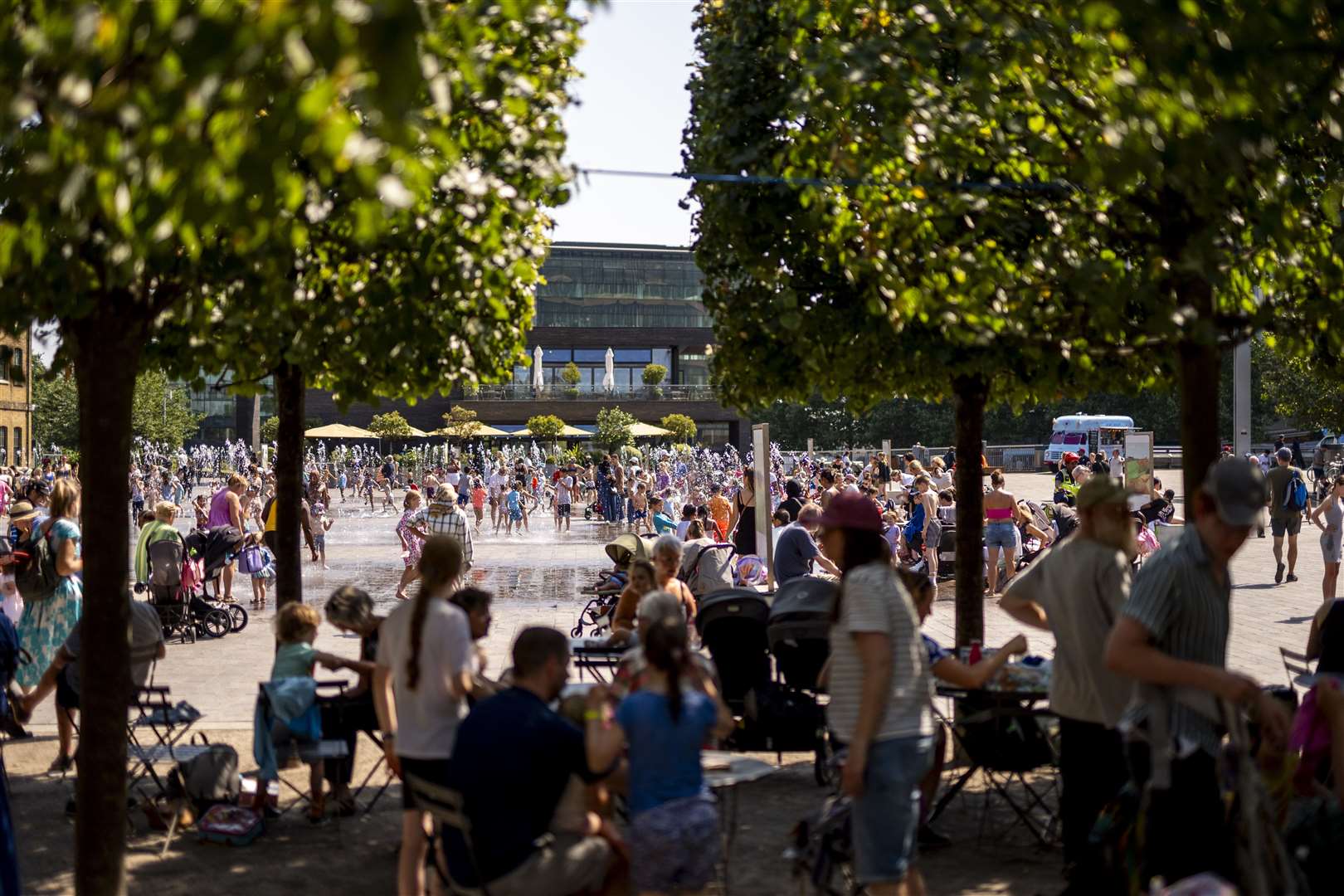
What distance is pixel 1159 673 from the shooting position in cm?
420

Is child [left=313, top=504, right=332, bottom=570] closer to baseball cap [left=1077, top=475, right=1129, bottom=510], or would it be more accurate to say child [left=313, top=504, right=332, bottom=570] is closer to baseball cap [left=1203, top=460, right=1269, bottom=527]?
baseball cap [left=1077, top=475, right=1129, bottom=510]

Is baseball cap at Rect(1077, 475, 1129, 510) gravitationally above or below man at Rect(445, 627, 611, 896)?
above

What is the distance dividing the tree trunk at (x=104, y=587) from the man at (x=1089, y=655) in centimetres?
388

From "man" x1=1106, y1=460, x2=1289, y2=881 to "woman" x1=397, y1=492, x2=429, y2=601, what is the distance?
13.8 metres

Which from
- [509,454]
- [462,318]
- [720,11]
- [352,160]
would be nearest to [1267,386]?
[509,454]

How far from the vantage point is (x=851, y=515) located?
502cm

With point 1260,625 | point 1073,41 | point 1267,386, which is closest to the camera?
point 1073,41

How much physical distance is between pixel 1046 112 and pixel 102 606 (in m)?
5.19

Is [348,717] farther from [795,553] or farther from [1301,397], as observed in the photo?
[1301,397]

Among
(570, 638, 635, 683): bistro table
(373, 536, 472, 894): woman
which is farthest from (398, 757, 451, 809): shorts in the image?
(570, 638, 635, 683): bistro table

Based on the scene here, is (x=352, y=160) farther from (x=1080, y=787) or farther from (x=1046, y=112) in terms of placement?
(x=1046, y=112)

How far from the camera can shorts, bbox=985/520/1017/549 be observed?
18.5 m

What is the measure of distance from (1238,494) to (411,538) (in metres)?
18.2

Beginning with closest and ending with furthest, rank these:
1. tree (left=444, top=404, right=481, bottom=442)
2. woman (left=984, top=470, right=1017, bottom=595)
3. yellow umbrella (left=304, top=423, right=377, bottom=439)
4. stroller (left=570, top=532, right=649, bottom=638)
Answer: stroller (left=570, top=532, right=649, bottom=638) → woman (left=984, top=470, right=1017, bottom=595) → yellow umbrella (left=304, top=423, right=377, bottom=439) → tree (left=444, top=404, right=481, bottom=442)
